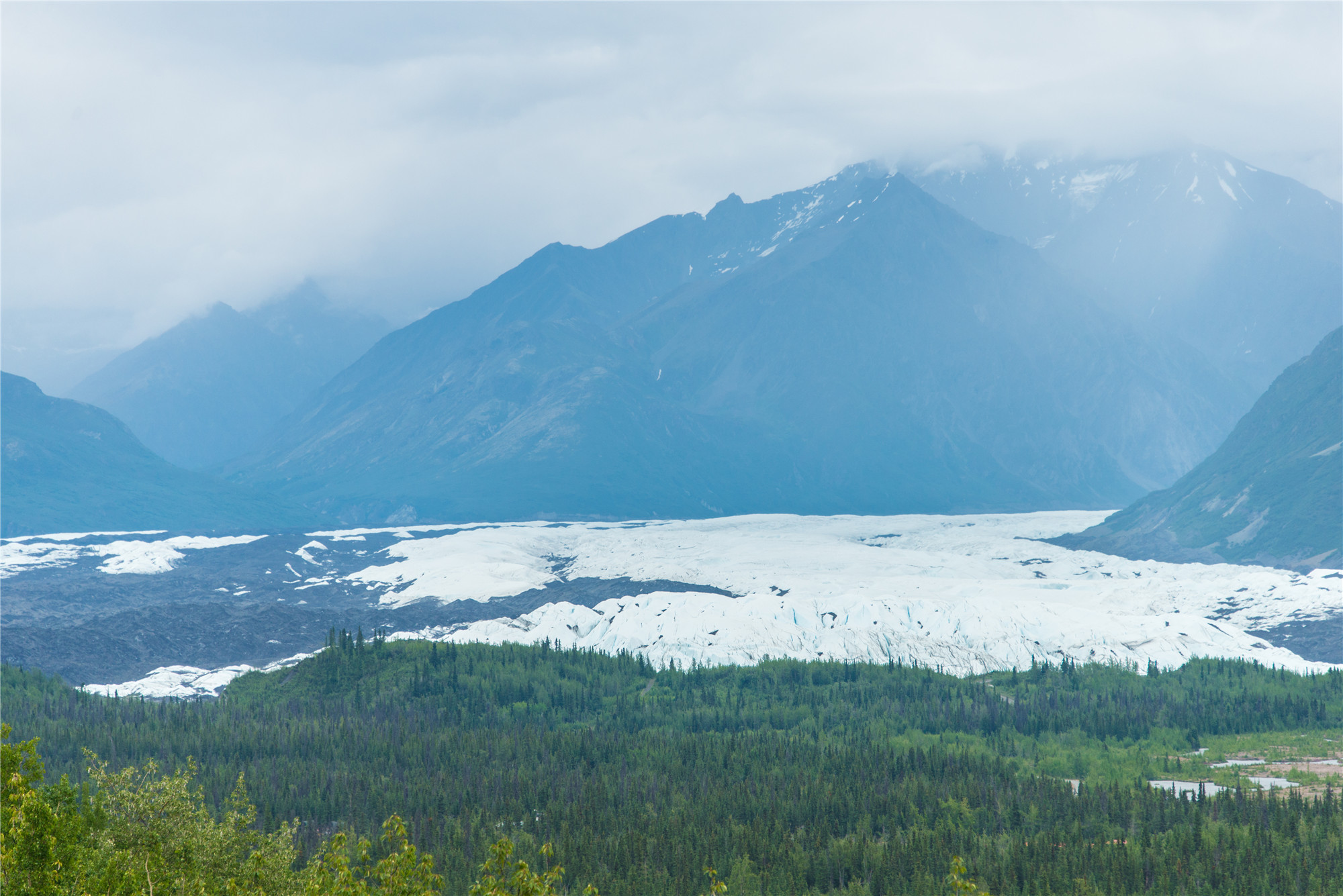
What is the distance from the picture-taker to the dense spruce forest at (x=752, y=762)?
3506 inches

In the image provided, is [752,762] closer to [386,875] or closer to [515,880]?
[386,875]

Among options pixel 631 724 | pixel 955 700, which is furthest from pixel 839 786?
pixel 955 700

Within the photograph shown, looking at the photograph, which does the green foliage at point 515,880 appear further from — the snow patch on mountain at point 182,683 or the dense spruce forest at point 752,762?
the snow patch on mountain at point 182,683

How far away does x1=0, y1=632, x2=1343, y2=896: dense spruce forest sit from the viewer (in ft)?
292

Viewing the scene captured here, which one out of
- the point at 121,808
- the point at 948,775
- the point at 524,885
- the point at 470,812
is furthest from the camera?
the point at 948,775

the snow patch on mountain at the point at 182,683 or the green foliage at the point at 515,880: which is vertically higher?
the green foliage at the point at 515,880

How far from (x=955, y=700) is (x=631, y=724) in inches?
1662

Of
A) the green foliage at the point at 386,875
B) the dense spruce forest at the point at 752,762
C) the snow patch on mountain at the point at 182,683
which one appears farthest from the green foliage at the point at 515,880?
the snow patch on mountain at the point at 182,683

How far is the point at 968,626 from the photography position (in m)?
198

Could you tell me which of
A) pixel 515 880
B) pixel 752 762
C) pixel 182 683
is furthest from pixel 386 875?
pixel 182 683

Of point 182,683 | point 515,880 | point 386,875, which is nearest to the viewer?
point 515,880

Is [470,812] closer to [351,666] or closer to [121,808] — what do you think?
[121,808]

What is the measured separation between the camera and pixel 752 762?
119 meters

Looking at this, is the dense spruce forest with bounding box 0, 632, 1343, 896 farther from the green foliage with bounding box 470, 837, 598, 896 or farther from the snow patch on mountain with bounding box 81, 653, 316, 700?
the green foliage with bounding box 470, 837, 598, 896
